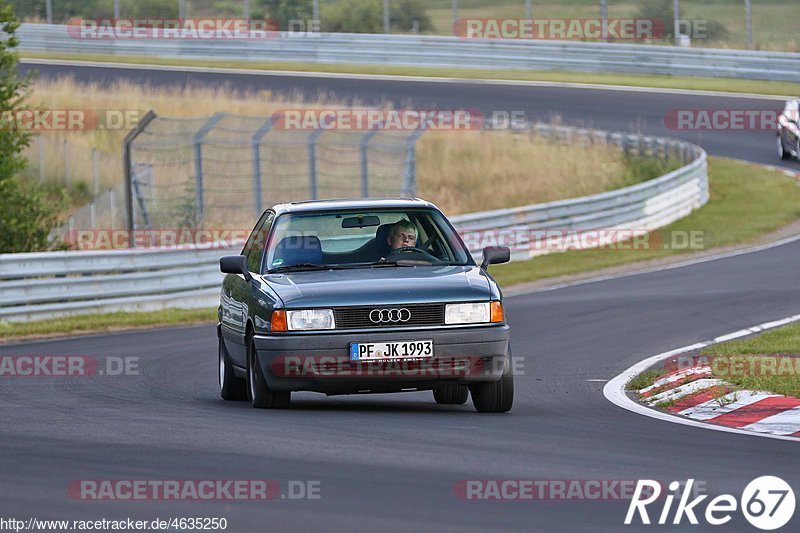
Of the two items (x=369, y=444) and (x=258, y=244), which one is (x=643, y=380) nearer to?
(x=258, y=244)

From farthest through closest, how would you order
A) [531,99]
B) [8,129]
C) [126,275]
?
[531,99]
[8,129]
[126,275]

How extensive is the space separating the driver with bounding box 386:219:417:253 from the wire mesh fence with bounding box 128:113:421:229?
1233cm

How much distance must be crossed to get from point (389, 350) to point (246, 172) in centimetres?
2243

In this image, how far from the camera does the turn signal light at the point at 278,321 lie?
980 cm

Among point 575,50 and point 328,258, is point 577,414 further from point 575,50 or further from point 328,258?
point 575,50

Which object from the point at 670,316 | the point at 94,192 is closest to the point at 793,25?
the point at 94,192

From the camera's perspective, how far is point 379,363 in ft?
31.7

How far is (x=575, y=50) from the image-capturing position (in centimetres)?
4562

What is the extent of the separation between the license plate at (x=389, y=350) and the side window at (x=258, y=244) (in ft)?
5.06

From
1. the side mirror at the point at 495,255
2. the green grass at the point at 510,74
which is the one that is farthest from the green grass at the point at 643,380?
the green grass at the point at 510,74

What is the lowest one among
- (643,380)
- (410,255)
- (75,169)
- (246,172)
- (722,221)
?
(722,221)

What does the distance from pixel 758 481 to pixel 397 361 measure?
→ 3.11 meters

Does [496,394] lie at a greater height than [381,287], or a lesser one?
lesser

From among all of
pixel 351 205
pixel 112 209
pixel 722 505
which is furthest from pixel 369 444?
pixel 112 209
